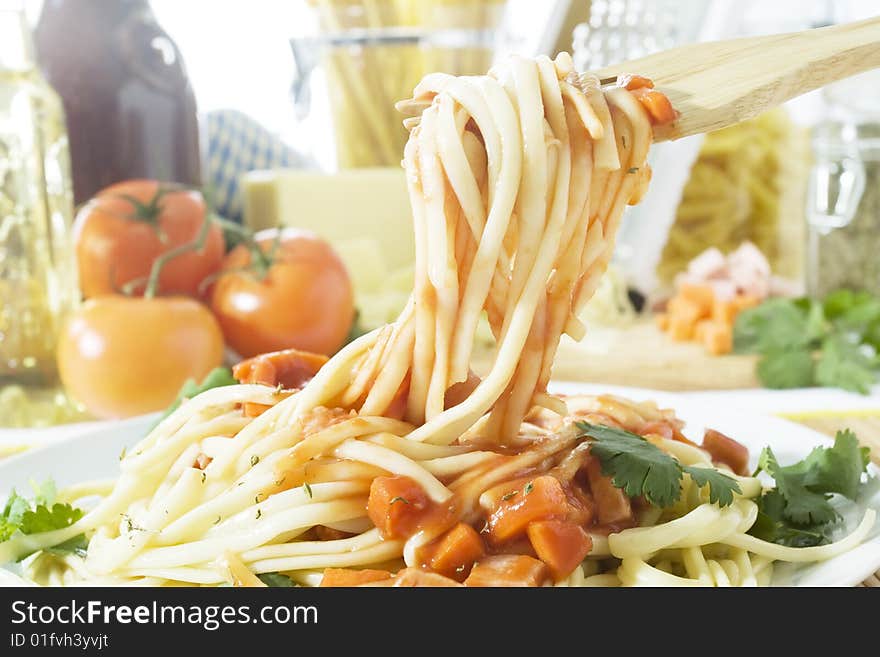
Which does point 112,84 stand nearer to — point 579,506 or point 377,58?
point 377,58

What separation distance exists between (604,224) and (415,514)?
0.75 metres

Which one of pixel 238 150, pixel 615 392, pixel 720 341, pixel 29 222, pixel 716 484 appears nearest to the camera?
pixel 716 484

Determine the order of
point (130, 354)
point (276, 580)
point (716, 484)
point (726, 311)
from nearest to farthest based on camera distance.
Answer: point (276, 580) → point (716, 484) → point (130, 354) → point (726, 311)

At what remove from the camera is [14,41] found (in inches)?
165

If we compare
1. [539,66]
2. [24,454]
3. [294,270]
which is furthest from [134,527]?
[294,270]

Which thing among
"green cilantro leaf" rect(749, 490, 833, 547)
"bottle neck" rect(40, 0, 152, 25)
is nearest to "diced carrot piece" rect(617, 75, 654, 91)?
"green cilantro leaf" rect(749, 490, 833, 547)

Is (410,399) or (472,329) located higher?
(472,329)

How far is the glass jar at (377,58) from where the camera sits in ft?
19.0

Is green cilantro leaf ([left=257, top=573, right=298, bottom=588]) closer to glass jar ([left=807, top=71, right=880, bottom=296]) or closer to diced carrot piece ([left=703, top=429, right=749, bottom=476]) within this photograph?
diced carrot piece ([left=703, top=429, right=749, bottom=476])

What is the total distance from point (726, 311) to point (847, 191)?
2.62 ft

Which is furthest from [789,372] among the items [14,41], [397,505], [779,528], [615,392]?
[14,41]

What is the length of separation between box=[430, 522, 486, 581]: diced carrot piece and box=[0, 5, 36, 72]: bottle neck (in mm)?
2994
